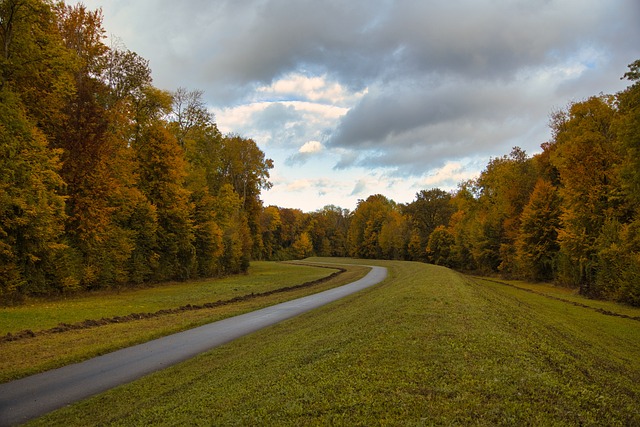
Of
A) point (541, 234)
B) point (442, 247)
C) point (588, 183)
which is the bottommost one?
point (442, 247)

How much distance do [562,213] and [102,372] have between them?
4258cm

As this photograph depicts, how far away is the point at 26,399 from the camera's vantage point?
793 centimetres

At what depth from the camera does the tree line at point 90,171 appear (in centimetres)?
1975

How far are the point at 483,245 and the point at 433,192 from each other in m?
35.5

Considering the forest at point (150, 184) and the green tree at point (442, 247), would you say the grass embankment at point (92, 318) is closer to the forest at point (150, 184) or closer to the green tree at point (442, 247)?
the forest at point (150, 184)

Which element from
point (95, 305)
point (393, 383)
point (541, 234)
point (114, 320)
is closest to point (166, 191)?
point (95, 305)

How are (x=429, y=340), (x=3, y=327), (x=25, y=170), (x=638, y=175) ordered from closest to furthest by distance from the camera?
(x=429, y=340) → (x=3, y=327) → (x=25, y=170) → (x=638, y=175)

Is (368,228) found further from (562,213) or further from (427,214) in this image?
(562,213)

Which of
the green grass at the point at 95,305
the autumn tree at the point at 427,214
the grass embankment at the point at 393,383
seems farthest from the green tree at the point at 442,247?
the grass embankment at the point at 393,383

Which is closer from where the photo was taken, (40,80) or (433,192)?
(40,80)

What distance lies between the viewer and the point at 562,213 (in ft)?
131

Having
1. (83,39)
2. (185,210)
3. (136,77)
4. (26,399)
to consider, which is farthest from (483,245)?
(26,399)

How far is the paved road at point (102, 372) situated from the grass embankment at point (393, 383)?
Result: 65 centimetres

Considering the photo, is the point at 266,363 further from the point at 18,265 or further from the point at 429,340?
the point at 18,265
